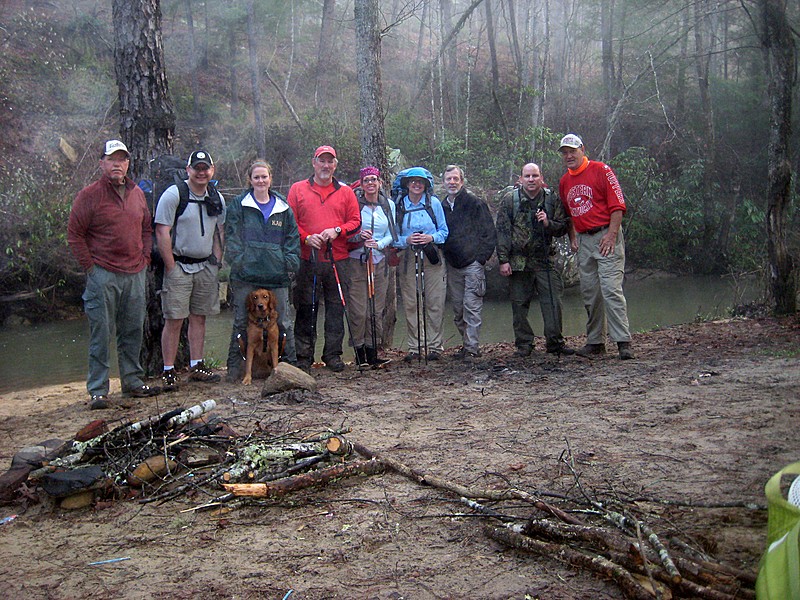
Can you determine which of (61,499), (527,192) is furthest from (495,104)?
(61,499)

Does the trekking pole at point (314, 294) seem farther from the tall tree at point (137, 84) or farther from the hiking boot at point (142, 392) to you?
the tall tree at point (137, 84)

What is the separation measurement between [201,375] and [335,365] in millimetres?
1457

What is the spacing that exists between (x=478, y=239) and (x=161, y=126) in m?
3.72

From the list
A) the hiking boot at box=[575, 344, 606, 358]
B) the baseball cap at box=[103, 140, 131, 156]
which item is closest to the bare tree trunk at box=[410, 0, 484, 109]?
the hiking boot at box=[575, 344, 606, 358]

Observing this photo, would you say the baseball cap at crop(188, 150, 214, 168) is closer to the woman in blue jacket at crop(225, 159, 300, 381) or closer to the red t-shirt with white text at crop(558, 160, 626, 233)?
the woman in blue jacket at crop(225, 159, 300, 381)

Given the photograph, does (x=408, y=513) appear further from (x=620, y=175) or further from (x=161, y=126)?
(x=620, y=175)

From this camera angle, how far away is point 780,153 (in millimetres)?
10016

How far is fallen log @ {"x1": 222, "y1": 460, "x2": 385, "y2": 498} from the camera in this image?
4.25 m

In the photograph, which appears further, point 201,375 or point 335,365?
point 335,365

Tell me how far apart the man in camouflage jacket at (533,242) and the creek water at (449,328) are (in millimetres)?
2470

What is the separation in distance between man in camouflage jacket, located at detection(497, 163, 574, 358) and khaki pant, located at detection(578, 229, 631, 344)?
0.36 metres

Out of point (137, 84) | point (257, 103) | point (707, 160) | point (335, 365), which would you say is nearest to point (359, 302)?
point (335, 365)

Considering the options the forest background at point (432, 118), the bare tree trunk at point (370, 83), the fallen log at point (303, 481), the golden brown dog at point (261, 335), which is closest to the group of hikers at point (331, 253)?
the golden brown dog at point (261, 335)

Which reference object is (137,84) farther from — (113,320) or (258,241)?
(113,320)
